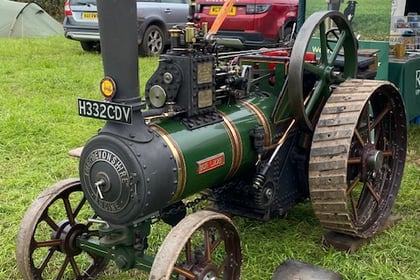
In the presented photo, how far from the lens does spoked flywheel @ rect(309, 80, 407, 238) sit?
3049mm

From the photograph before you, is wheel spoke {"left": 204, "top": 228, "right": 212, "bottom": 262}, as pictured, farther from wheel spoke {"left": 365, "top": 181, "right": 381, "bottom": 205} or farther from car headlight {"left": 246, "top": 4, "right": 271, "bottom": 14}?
car headlight {"left": 246, "top": 4, "right": 271, "bottom": 14}

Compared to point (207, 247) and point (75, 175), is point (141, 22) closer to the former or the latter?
point (75, 175)

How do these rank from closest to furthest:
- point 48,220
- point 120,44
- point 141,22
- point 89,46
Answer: point 120,44 < point 48,220 < point 141,22 < point 89,46

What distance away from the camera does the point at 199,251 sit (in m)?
2.63

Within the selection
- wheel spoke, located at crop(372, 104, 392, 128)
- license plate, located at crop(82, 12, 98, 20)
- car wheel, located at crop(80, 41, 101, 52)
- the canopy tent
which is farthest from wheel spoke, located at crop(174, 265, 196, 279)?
the canopy tent

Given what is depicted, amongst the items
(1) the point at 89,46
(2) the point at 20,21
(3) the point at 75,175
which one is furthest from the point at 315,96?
(2) the point at 20,21

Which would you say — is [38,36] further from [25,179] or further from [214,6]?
[25,179]

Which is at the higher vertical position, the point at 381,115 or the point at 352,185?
the point at 381,115

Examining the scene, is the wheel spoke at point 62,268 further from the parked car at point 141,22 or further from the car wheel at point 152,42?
the car wheel at point 152,42

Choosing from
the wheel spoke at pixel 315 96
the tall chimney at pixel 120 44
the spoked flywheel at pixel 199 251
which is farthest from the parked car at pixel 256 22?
the tall chimney at pixel 120 44

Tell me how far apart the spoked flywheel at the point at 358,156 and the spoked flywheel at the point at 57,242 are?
1256 mm

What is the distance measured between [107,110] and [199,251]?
→ 0.77 meters

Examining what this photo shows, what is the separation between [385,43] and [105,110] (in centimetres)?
330

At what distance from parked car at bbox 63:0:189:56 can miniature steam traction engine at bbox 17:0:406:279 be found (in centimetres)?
727
